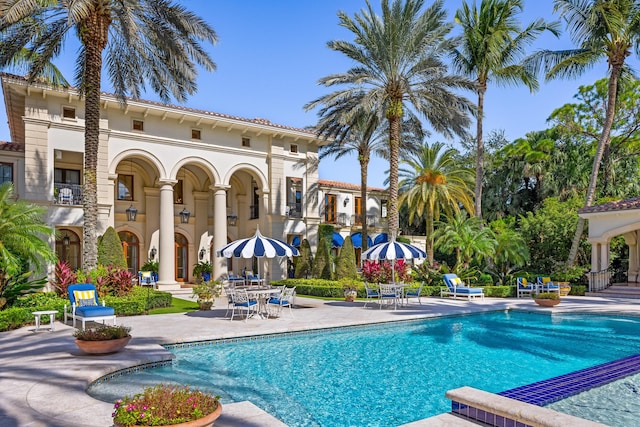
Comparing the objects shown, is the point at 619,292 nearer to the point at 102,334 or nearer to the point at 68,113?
the point at 102,334

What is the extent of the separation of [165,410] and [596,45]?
2887 cm

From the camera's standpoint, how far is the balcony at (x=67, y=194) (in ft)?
75.2

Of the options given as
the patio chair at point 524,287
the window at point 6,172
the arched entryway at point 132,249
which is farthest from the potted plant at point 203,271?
the patio chair at point 524,287

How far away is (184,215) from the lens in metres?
29.0

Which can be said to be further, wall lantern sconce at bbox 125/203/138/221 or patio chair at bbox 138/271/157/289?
wall lantern sconce at bbox 125/203/138/221

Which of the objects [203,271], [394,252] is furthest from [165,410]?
[203,271]

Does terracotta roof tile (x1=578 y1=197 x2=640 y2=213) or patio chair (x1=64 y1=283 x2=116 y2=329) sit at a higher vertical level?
terracotta roof tile (x1=578 y1=197 x2=640 y2=213)

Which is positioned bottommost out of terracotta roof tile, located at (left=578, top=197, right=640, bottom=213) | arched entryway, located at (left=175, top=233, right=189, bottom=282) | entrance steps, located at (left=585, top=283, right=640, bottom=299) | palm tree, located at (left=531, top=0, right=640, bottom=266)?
entrance steps, located at (left=585, top=283, right=640, bottom=299)

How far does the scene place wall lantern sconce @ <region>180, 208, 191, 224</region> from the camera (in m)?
28.9

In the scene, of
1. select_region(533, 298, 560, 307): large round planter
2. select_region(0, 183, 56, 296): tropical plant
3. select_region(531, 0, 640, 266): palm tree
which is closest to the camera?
select_region(0, 183, 56, 296): tropical plant

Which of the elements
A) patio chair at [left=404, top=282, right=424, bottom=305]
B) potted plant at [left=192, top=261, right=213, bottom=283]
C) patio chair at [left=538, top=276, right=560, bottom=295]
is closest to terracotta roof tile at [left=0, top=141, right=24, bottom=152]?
potted plant at [left=192, top=261, right=213, bottom=283]

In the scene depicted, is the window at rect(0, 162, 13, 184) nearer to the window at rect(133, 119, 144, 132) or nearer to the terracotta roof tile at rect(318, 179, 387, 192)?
the window at rect(133, 119, 144, 132)

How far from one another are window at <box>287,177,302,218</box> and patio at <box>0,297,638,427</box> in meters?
10.2

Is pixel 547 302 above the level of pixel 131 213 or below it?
below
